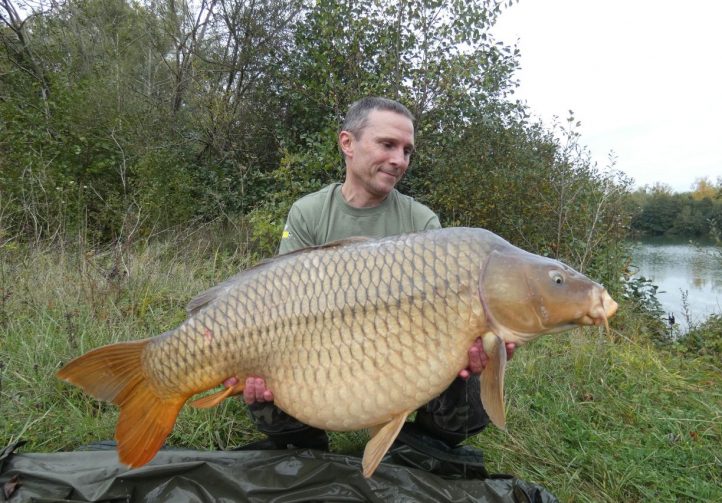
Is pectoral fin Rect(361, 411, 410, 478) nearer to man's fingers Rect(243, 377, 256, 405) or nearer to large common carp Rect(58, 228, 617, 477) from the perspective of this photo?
large common carp Rect(58, 228, 617, 477)

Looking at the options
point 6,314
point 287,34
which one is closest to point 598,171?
point 287,34

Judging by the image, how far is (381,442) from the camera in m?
1.19


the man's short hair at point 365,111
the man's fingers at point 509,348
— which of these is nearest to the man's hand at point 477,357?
the man's fingers at point 509,348

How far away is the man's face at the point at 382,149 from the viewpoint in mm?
1822

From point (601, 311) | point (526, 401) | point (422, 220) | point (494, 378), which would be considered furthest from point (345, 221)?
point (526, 401)

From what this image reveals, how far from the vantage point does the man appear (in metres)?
1.58

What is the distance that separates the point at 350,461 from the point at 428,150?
4309 mm

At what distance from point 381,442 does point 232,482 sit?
1.63 ft

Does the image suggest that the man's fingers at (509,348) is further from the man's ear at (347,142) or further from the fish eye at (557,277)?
the man's ear at (347,142)

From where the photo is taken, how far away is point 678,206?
15.7 m

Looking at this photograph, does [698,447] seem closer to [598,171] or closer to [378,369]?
[378,369]

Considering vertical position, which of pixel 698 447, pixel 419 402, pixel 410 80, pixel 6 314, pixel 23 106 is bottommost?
pixel 698 447

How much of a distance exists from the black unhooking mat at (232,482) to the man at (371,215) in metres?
0.16

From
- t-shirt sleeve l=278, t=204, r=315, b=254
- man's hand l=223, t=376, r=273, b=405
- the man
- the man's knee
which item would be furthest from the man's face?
man's hand l=223, t=376, r=273, b=405
